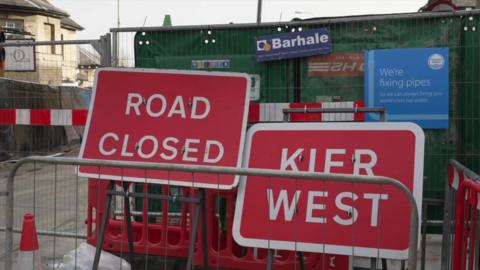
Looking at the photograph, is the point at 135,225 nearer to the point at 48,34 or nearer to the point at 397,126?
the point at 397,126

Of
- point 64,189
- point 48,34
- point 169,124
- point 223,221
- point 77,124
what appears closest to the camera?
point 169,124

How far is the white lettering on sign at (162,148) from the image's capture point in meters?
4.09

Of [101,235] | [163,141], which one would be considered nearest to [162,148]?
[163,141]

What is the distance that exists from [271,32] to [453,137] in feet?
8.09

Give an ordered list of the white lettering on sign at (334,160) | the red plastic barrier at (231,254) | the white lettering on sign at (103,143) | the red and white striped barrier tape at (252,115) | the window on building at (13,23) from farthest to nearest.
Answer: the window on building at (13,23), the red and white striped barrier tape at (252,115), the red plastic barrier at (231,254), the white lettering on sign at (103,143), the white lettering on sign at (334,160)

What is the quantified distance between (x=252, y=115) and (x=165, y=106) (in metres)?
2.02

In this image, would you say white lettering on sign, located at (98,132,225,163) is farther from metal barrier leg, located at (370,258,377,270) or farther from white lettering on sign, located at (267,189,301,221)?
metal barrier leg, located at (370,258,377,270)

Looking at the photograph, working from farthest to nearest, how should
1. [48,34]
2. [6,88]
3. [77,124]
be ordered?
[48,34] < [6,88] < [77,124]

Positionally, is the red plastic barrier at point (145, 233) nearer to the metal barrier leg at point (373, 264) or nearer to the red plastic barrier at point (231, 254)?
the red plastic barrier at point (231, 254)

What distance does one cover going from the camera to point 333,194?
141 inches

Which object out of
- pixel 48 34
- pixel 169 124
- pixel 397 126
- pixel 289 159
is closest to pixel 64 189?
pixel 169 124

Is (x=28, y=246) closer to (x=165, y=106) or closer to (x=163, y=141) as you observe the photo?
(x=163, y=141)

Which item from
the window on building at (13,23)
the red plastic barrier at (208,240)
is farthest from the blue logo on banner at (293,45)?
the window on building at (13,23)

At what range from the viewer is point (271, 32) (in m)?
6.24
